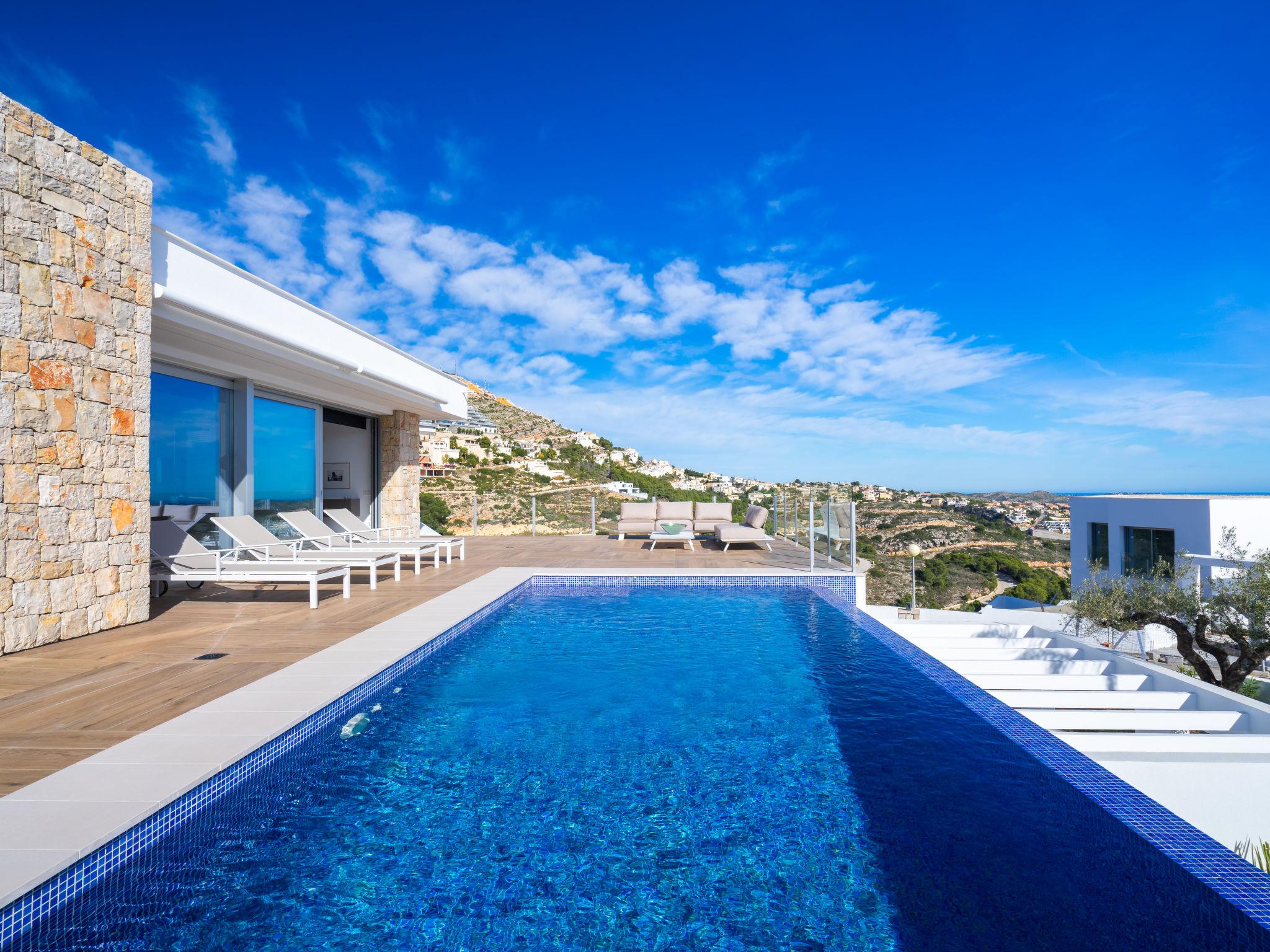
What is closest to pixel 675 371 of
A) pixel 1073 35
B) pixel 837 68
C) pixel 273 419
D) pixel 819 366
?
pixel 819 366

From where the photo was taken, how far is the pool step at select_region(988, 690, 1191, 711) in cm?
403

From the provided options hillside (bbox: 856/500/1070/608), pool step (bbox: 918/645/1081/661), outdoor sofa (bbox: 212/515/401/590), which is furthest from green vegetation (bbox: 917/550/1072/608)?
outdoor sofa (bbox: 212/515/401/590)

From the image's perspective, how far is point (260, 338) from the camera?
6922 millimetres

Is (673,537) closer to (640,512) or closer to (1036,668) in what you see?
(640,512)

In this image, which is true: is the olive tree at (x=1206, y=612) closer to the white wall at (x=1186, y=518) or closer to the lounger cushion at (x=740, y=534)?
the lounger cushion at (x=740, y=534)

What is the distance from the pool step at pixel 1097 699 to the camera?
13.2 ft

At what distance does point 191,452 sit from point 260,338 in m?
1.76

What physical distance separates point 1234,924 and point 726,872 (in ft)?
4.75

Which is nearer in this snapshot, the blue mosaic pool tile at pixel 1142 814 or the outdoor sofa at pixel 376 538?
the blue mosaic pool tile at pixel 1142 814

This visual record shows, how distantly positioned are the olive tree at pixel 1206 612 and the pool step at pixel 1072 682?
2548 millimetres

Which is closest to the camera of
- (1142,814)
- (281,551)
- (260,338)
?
(1142,814)

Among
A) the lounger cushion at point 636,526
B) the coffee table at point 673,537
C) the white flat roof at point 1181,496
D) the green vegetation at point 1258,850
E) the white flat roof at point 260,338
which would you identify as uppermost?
the white flat roof at point 260,338

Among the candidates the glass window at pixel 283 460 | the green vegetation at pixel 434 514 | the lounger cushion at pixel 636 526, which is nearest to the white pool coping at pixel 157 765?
the glass window at pixel 283 460

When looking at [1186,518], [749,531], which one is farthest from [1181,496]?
[749,531]
